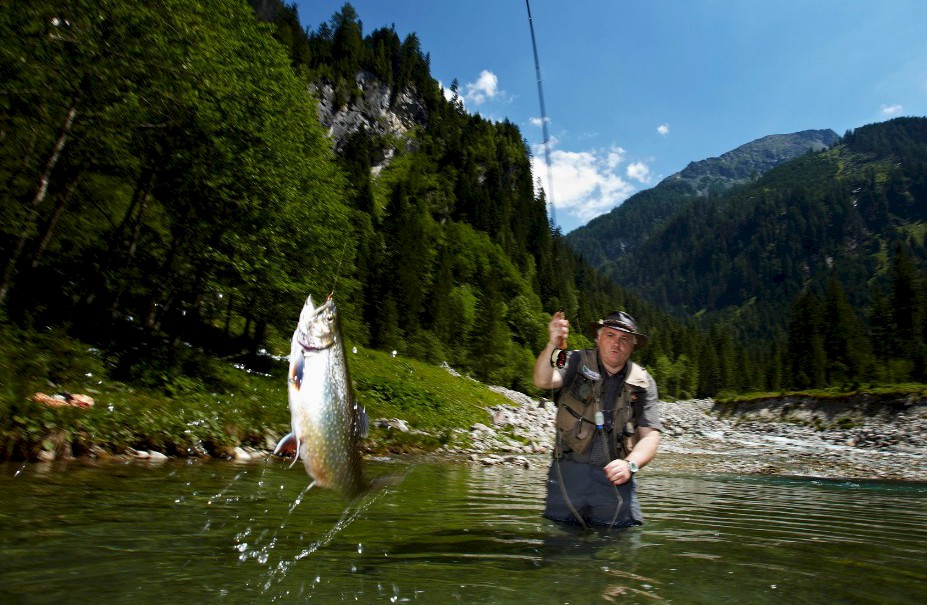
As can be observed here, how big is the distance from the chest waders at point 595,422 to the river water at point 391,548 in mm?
833

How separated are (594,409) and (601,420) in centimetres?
15

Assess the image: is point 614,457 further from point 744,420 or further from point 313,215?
point 744,420

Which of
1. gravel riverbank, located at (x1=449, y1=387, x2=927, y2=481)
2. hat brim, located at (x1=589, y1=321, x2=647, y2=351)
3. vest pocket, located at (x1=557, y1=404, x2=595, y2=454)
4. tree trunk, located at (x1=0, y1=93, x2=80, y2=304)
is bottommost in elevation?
gravel riverbank, located at (x1=449, y1=387, x2=927, y2=481)

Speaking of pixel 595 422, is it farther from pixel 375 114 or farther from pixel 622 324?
pixel 375 114

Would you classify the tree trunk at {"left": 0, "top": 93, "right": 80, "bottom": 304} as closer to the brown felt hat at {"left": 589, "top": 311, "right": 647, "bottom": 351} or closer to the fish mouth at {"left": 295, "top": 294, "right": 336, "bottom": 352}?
the fish mouth at {"left": 295, "top": 294, "right": 336, "bottom": 352}

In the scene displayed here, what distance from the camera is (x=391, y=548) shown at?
5.33 m

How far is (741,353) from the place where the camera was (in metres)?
126

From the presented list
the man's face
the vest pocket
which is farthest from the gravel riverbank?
the man's face

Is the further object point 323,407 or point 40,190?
point 40,190

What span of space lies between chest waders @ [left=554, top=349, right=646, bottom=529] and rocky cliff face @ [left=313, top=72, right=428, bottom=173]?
123 metres

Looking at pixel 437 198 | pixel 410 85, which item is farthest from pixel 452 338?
pixel 410 85

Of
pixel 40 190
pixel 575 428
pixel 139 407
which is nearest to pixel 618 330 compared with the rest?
pixel 575 428

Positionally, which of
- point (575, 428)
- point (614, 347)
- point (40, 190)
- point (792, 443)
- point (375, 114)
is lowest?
point (792, 443)

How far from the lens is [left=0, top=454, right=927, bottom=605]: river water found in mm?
3787
